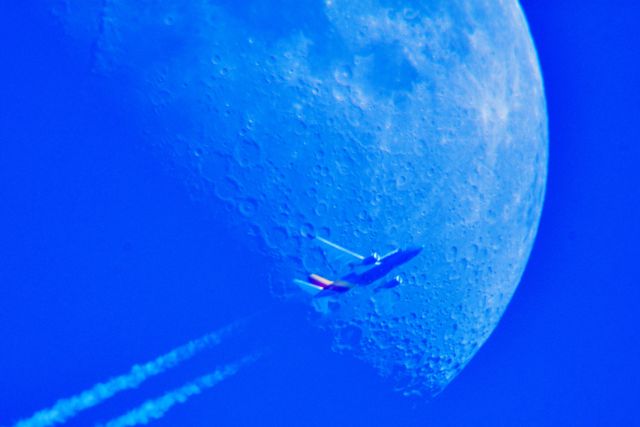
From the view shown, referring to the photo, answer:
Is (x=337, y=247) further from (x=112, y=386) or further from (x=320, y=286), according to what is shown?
(x=112, y=386)

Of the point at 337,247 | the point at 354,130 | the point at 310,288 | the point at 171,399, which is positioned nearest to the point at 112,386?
the point at 171,399

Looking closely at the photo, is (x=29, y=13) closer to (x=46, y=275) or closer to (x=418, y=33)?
(x=46, y=275)

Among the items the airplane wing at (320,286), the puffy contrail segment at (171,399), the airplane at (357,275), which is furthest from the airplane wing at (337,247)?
the puffy contrail segment at (171,399)

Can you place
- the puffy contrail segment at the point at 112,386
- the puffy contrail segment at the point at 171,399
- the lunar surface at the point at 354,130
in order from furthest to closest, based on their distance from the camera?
the puffy contrail segment at the point at 171,399, the puffy contrail segment at the point at 112,386, the lunar surface at the point at 354,130

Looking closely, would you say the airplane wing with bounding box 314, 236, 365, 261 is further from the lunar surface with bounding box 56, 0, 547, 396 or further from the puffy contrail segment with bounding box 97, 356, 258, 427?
the puffy contrail segment with bounding box 97, 356, 258, 427

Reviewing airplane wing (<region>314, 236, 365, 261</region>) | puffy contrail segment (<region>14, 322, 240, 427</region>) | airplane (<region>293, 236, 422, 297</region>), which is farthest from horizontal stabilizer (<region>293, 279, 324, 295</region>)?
puffy contrail segment (<region>14, 322, 240, 427</region>)

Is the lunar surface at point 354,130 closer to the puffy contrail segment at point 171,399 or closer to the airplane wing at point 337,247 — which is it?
the airplane wing at point 337,247

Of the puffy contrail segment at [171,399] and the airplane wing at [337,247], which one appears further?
the airplane wing at [337,247]
